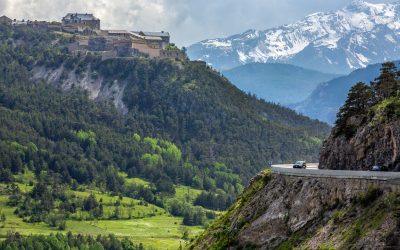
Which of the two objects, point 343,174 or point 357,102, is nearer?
point 343,174

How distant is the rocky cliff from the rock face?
4068 millimetres

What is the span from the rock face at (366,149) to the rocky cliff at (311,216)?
4068mm

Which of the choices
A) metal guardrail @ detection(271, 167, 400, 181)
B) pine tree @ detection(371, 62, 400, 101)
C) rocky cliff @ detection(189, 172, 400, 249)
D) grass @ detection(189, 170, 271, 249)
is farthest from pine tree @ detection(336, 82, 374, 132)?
grass @ detection(189, 170, 271, 249)

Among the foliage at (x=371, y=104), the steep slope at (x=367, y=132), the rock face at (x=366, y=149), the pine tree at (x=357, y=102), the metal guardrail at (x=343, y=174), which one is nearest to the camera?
the metal guardrail at (x=343, y=174)

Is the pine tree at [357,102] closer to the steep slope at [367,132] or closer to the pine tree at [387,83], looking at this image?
the steep slope at [367,132]

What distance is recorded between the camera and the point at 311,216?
300 feet

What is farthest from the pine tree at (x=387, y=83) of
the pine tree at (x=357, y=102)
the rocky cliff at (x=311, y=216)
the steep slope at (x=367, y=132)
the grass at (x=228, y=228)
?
the grass at (x=228, y=228)

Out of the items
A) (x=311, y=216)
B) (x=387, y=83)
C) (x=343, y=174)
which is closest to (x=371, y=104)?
(x=387, y=83)

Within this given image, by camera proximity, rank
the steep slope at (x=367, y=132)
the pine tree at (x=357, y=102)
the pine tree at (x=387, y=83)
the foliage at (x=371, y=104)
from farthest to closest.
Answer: the pine tree at (x=387, y=83), the pine tree at (x=357, y=102), the foliage at (x=371, y=104), the steep slope at (x=367, y=132)

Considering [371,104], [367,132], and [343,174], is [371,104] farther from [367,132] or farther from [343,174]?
[343,174]

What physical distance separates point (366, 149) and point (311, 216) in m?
8.39

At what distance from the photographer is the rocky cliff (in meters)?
78.3

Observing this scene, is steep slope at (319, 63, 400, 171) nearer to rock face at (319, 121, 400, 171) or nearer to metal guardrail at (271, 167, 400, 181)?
rock face at (319, 121, 400, 171)

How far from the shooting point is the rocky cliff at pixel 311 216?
78312 mm
